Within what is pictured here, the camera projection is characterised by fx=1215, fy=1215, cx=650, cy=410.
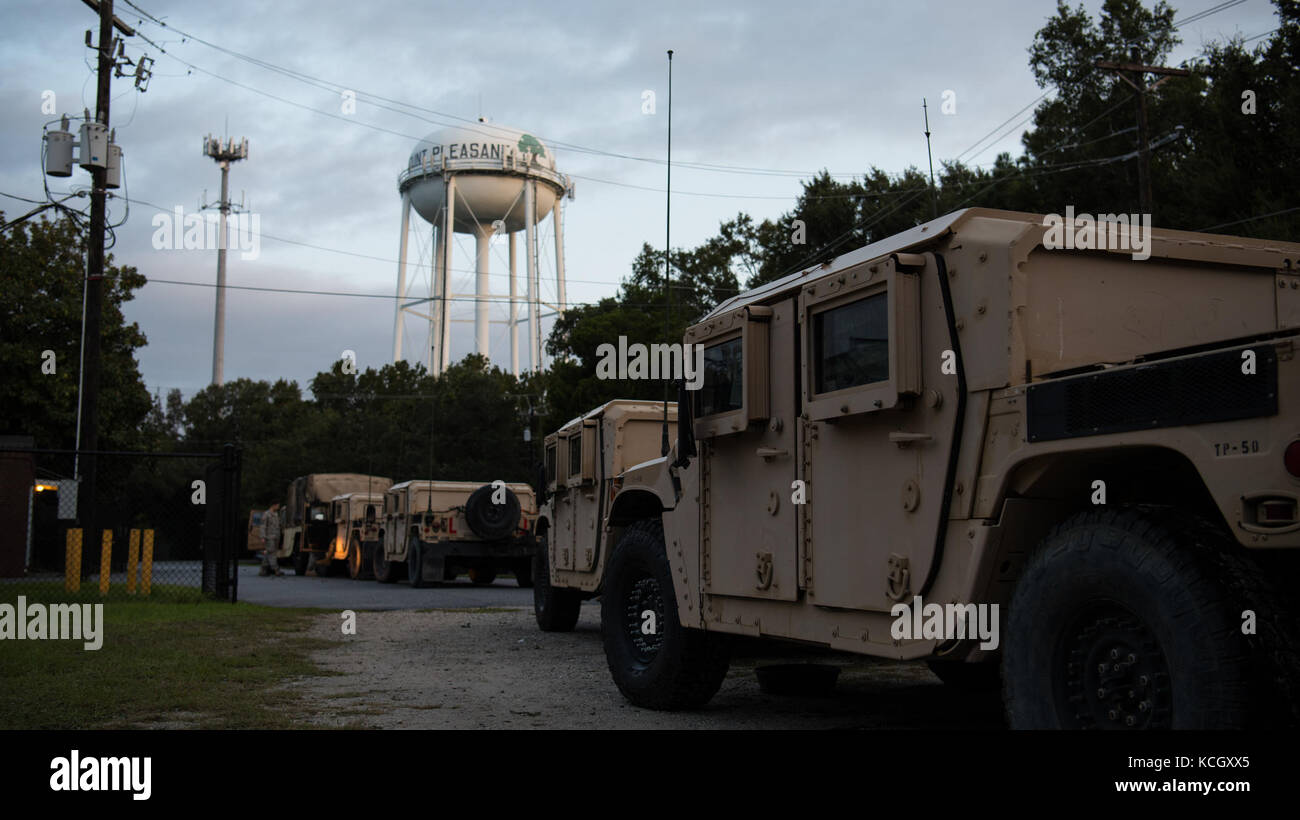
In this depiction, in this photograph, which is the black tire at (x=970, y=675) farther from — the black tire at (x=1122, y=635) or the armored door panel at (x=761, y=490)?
the black tire at (x=1122, y=635)

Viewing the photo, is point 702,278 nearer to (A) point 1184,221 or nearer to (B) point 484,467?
(B) point 484,467

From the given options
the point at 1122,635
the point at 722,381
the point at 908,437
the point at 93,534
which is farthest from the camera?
the point at 93,534

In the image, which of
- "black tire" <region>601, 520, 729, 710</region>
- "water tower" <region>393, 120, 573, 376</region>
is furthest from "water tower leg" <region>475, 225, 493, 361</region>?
"black tire" <region>601, 520, 729, 710</region>

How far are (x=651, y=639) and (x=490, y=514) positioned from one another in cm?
1709

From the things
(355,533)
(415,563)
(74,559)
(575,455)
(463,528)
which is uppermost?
(575,455)

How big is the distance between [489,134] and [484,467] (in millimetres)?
15790

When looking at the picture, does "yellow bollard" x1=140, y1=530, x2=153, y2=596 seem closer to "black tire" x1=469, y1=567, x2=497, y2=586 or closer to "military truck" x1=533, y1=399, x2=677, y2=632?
"military truck" x1=533, y1=399, x2=677, y2=632

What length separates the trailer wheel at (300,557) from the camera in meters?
35.8

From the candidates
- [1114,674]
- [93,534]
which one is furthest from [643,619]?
[93,534]

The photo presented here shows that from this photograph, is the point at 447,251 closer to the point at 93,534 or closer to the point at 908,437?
the point at 93,534

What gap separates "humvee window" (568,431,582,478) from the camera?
41.9 feet

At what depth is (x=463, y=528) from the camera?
25.7 metres

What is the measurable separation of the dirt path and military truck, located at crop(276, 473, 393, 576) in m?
21.3
